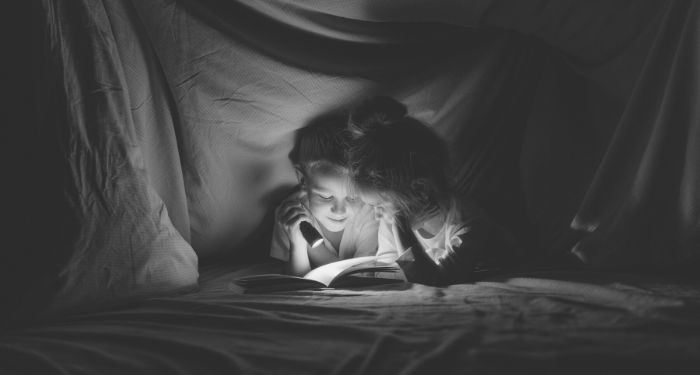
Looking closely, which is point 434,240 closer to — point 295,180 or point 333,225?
point 333,225

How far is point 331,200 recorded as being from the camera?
3.94ft

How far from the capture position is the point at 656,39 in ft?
3.11

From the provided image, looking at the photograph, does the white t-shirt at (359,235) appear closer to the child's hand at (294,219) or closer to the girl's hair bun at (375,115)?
the child's hand at (294,219)

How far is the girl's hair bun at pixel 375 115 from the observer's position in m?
1.08

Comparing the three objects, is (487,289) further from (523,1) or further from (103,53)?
(103,53)

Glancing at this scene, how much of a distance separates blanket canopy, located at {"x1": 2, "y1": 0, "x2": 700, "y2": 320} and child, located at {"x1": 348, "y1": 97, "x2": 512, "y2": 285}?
0.18 m

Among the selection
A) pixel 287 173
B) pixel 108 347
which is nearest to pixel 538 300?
pixel 108 347

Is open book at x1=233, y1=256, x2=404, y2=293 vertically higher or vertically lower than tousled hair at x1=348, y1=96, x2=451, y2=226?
lower

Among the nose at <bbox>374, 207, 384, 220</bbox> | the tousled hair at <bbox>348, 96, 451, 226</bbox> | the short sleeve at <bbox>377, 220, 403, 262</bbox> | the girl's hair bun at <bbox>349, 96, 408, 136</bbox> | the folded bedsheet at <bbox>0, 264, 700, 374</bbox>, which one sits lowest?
the folded bedsheet at <bbox>0, 264, 700, 374</bbox>

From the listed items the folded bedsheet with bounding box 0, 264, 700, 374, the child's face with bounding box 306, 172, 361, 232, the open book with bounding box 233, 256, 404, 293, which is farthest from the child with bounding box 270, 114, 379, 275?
the folded bedsheet with bounding box 0, 264, 700, 374

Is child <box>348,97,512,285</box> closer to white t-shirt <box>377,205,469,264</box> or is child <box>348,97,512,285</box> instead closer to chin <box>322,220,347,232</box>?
white t-shirt <box>377,205,469,264</box>

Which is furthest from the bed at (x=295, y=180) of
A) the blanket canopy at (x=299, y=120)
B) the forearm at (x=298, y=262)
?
the forearm at (x=298, y=262)

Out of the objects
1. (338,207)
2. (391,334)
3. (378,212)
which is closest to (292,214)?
(338,207)

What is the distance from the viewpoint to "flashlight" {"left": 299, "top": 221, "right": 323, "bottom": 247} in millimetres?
1120
